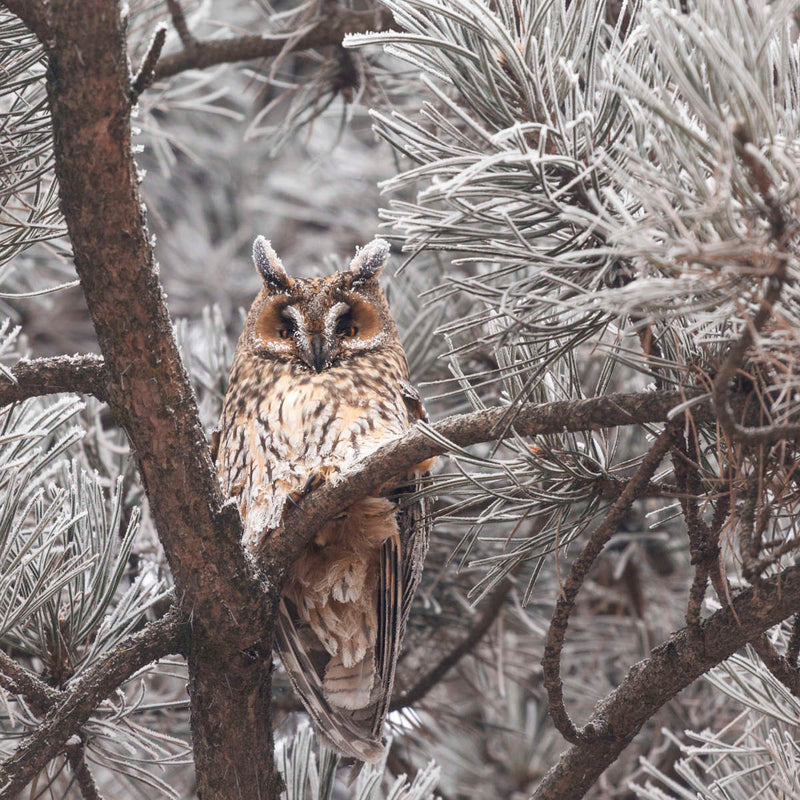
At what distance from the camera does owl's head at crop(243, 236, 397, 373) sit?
206 cm

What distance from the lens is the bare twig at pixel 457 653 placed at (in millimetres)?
2438

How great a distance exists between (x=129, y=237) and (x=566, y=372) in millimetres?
620

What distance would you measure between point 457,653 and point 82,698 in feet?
4.28

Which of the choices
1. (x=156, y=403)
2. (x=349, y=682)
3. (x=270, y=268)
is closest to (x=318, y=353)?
(x=270, y=268)

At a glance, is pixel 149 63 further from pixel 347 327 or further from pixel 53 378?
pixel 347 327

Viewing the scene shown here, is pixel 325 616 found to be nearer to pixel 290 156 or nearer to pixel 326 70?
pixel 326 70

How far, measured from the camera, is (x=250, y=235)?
19.9 feet

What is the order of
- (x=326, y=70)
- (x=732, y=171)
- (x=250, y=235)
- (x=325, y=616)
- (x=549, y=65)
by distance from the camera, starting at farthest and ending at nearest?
(x=250, y=235)
(x=326, y=70)
(x=325, y=616)
(x=549, y=65)
(x=732, y=171)

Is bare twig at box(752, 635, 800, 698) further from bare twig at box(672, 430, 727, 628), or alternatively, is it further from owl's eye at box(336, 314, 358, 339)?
owl's eye at box(336, 314, 358, 339)

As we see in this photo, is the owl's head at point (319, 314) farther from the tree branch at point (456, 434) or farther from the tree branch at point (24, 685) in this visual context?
the tree branch at point (24, 685)

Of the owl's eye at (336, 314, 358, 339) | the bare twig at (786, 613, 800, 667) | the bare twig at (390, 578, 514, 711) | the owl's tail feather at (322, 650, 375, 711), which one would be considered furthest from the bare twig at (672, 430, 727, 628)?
the bare twig at (390, 578, 514, 711)

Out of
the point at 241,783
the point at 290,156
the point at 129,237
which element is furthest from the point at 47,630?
the point at 290,156

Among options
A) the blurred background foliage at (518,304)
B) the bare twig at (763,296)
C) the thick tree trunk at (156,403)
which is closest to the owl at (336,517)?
the blurred background foliage at (518,304)

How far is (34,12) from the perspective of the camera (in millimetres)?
1161
